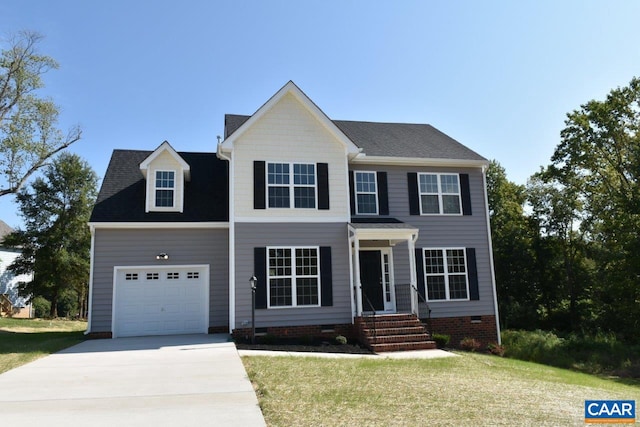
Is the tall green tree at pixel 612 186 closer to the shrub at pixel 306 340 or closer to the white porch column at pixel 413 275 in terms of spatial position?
the white porch column at pixel 413 275

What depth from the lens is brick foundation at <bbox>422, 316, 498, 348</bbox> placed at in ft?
51.1

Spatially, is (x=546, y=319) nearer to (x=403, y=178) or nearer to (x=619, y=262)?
(x=619, y=262)

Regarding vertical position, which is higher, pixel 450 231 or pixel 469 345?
pixel 450 231

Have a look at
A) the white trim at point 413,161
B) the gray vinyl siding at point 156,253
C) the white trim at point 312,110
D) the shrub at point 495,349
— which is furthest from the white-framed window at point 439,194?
the gray vinyl siding at point 156,253

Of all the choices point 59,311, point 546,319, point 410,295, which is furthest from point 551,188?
point 59,311

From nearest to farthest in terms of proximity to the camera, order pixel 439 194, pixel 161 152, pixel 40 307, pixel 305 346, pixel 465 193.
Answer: pixel 305 346 < pixel 161 152 < pixel 439 194 < pixel 465 193 < pixel 40 307

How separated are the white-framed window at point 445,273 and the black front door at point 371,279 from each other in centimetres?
170

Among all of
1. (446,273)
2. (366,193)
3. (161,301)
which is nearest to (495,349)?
(446,273)

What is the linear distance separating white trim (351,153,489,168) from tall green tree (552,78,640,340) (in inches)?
373

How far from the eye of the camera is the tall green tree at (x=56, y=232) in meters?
29.3

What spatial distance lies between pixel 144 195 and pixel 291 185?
214 inches

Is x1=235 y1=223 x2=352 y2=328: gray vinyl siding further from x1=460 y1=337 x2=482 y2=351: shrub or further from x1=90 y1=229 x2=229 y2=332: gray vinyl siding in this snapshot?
x1=460 y1=337 x2=482 y2=351: shrub

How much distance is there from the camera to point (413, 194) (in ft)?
53.8

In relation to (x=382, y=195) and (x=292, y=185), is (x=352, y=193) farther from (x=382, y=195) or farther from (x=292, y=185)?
(x=292, y=185)
